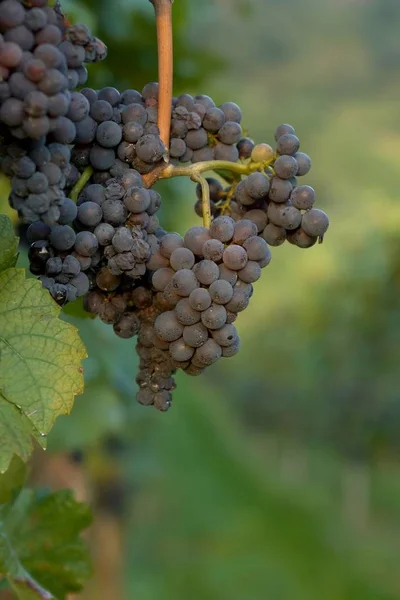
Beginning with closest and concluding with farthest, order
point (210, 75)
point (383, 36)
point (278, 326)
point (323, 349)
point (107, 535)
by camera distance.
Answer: point (210, 75)
point (107, 535)
point (323, 349)
point (383, 36)
point (278, 326)

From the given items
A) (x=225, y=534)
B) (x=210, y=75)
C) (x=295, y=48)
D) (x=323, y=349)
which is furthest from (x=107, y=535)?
(x=295, y=48)

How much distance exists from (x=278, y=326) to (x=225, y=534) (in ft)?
6.56

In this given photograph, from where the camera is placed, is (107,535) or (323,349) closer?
(107,535)

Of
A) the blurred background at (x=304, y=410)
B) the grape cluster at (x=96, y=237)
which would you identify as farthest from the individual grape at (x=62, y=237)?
the blurred background at (x=304, y=410)

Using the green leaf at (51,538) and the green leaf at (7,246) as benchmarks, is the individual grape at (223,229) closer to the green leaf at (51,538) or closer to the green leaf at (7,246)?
the green leaf at (7,246)

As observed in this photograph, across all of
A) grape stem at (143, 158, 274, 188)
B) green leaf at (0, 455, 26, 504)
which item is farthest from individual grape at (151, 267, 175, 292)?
green leaf at (0, 455, 26, 504)

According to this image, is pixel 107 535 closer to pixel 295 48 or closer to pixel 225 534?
pixel 225 534

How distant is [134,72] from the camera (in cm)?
235

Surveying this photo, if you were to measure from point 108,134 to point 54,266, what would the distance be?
0.16m

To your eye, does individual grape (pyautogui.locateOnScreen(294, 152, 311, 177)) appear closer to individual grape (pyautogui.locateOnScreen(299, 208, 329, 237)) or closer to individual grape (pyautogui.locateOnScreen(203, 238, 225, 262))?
individual grape (pyautogui.locateOnScreen(299, 208, 329, 237))

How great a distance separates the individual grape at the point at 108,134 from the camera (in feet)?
2.84

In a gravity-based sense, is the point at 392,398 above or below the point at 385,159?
below

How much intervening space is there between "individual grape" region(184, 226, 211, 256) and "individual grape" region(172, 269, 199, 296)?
3 cm

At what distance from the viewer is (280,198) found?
93 cm
